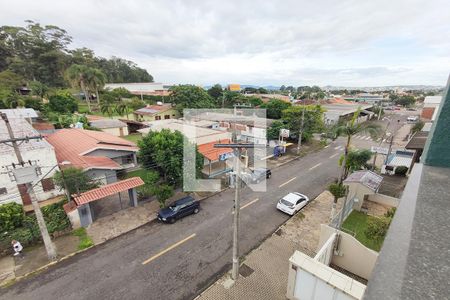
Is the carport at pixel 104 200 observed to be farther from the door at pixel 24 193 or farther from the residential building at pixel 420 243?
the residential building at pixel 420 243

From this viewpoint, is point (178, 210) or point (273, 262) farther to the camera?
point (178, 210)

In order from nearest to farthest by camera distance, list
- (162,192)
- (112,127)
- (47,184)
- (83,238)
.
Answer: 1. (83,238)
2. (162,192)
3. (47,184)
4. (112,127)

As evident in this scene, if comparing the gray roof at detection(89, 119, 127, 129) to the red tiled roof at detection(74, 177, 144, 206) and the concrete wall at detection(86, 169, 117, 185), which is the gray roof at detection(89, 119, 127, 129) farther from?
the red tiled roof at detection(74, 177, 144, 206)

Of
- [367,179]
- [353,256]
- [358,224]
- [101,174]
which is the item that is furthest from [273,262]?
[101,174]

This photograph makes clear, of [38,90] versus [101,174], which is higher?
[38,90]

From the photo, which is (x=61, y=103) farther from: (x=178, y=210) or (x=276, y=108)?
(x=178, y=210)

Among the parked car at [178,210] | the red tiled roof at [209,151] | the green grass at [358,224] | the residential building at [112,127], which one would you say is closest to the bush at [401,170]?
the green grass at [358,224]

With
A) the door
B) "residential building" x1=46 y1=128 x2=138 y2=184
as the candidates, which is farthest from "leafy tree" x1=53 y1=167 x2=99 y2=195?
the door
